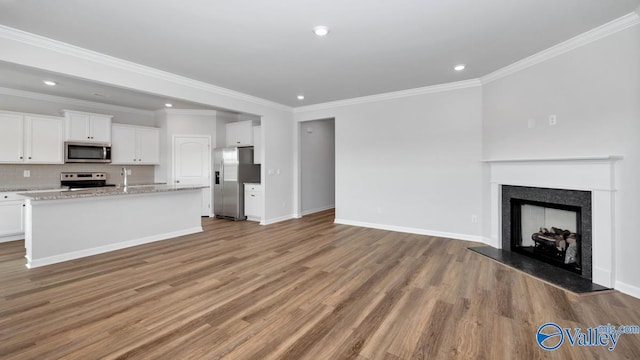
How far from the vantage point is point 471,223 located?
4.54m

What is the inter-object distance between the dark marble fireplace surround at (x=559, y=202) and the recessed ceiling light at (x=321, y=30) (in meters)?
3.27

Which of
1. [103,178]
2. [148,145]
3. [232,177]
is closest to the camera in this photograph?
[103,178]

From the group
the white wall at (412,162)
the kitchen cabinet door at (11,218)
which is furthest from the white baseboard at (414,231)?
the kitchen cabinet door at (11,218)

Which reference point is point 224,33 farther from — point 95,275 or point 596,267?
point 596,267

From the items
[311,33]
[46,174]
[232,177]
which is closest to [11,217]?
[46,174]

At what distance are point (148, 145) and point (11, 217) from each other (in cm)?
261

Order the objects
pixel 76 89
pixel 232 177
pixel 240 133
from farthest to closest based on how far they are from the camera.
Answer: pixel 240 133
pixel 232 177
pixel 76 89

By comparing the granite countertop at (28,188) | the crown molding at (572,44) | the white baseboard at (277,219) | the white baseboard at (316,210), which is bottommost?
the white baseboard at (277,219)

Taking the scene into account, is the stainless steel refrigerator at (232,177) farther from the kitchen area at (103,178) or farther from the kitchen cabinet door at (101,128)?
the kitchen cabinet door at (101,128)

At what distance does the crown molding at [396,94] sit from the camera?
14.9 ft

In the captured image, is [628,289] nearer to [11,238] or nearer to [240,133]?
[240,133]

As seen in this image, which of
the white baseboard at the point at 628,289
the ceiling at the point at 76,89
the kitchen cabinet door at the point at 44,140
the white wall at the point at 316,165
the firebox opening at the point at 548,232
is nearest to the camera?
the white baseboard at the point at 628,289

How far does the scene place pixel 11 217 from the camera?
4.66 meters

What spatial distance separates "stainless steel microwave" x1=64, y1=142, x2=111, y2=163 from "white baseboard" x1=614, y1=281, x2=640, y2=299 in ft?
27.0
